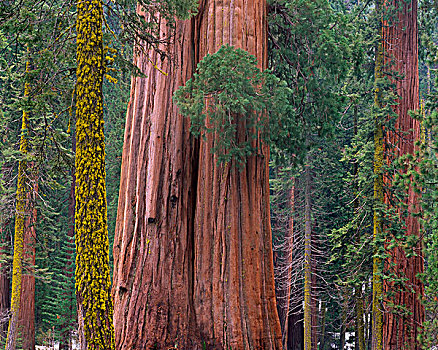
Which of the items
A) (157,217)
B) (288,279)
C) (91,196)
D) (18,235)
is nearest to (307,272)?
(288,279)

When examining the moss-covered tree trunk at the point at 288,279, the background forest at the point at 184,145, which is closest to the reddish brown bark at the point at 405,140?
the background forest at the point at 184,145

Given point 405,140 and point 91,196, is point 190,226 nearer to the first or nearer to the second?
point 91,196

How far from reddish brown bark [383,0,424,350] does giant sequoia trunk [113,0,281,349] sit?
587cm

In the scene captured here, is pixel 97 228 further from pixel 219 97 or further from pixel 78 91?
pixel 219 97

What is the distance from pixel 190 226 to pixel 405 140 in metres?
7.56

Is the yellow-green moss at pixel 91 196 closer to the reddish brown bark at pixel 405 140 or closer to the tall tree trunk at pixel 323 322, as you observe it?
the reddish brown bark at pixel 405 140

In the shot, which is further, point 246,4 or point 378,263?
point 378,263

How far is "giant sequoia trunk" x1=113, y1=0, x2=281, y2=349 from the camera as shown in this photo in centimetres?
779

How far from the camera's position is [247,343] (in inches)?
306

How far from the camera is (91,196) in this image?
6.02 meters

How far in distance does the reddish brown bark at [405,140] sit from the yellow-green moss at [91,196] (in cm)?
858

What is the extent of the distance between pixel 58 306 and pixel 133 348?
53.6 feet

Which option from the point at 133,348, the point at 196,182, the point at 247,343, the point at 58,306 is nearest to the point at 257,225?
the point at 196,182

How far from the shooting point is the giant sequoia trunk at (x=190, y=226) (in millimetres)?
7785
